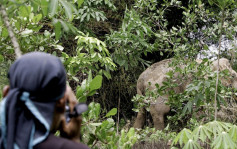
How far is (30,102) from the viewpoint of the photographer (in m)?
0.85

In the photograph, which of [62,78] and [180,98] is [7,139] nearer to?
[62,78]

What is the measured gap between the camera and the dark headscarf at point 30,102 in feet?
2.72

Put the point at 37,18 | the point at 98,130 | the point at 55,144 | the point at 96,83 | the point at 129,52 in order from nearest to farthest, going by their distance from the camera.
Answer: the point at 55,144, the point at 96,83, the point at 98,130, the point at 37,18, the point at 129,52

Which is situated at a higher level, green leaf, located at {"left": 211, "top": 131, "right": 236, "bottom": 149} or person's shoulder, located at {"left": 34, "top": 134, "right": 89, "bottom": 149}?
person's shoulder, located at {"left": 34, "top": 134, "right": 89, "bottom": 149}

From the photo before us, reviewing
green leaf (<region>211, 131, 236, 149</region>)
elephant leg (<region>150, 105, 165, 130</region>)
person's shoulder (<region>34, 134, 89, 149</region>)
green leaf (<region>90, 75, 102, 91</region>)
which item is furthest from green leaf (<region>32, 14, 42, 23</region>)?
elephant leg (<region>150, 105, 165, 130</region>)

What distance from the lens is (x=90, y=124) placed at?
2.13 metres

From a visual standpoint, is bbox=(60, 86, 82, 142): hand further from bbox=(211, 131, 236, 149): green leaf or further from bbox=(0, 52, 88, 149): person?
bbox=(211, 131, 236, 149): green leaf

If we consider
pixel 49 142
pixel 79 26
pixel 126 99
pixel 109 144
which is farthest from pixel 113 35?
pixel 49 142

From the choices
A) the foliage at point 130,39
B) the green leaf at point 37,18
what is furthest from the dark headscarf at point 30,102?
the foliage at point 130,39

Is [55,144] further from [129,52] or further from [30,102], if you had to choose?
[129,52]

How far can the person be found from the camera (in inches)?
32.7

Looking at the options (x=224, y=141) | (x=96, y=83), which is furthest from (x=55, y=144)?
(x=224, y=141)

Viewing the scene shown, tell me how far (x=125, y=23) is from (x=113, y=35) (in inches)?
9.9

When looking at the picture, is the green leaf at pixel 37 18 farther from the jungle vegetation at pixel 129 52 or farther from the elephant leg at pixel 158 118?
the elephant leg at pixel 158 118
